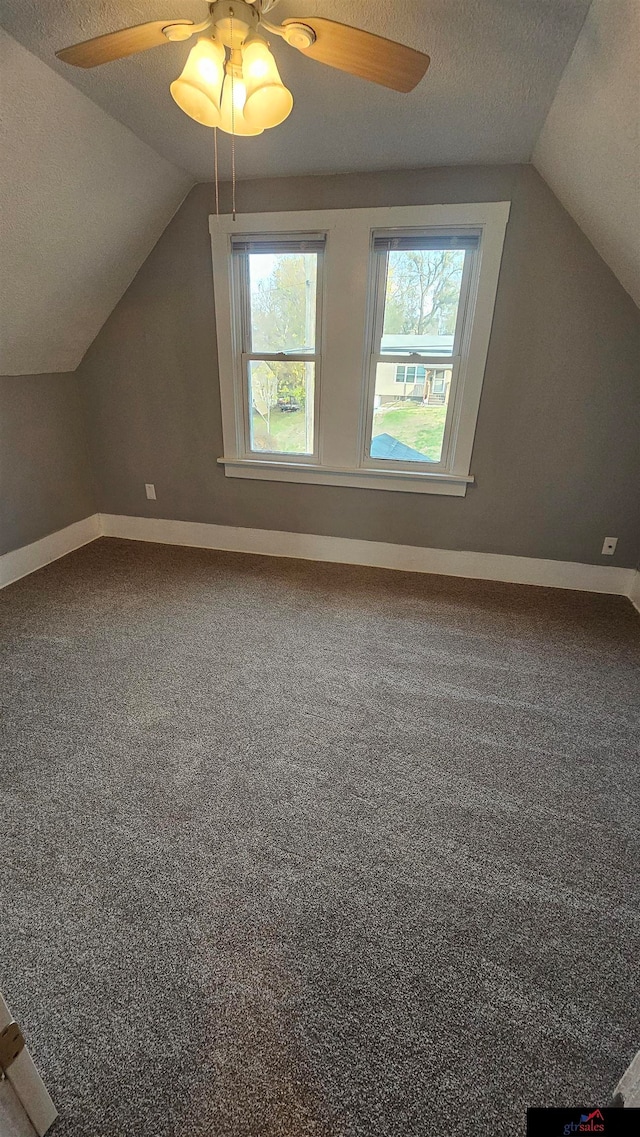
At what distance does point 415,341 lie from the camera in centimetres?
281

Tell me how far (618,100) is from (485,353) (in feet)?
3.97

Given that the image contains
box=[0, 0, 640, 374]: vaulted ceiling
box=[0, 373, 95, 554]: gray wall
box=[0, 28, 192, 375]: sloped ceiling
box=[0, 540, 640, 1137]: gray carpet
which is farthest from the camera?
box=[0, 373, 95, 554]: gray wall

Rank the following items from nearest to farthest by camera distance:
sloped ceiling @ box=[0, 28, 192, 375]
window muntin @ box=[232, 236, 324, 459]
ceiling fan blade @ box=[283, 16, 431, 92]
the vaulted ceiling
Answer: ceiling fan blade @ box=[283, 16, 431, 92]
the vaulted ceiling
sloped ceiling @ box=[0, 28, 192, 375]
window muntin @ box=[232, 236, 324, 459]

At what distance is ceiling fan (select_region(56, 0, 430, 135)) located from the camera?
3.98 ft

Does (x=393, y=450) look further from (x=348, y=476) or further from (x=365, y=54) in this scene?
(x=365, y=54)

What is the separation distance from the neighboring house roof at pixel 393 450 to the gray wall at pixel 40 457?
2174mm

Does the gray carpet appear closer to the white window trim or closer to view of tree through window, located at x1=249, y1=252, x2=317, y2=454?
the white window trim

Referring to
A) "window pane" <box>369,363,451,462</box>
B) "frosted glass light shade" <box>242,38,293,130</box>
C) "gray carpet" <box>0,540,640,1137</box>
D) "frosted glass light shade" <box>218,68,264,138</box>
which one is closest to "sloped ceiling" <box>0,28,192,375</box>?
"frosted glass light shade" <box>218,68,264,138</box>

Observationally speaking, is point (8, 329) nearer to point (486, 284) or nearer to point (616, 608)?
point (486, 284)

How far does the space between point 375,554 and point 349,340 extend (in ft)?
4.50

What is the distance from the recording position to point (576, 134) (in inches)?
71.6

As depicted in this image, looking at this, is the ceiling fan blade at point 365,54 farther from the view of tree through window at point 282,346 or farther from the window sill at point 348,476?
the window sill at point 348,476

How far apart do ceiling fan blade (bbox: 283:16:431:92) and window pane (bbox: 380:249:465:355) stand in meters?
1.37

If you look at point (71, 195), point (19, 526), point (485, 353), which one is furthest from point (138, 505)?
point (485, 353)
